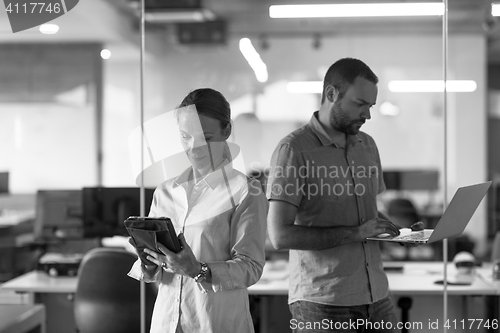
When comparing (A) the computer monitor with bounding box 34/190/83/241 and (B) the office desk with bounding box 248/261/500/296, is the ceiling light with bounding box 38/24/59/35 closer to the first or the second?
(A) the computer monitor with bounding box 34/190/83/241

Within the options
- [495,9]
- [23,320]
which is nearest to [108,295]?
[23,320]

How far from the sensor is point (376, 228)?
7.02 feet

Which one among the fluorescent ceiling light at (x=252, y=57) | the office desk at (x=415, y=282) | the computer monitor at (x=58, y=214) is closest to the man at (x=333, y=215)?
the office desk at (x=415, y=282)

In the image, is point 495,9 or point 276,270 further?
point 276,270

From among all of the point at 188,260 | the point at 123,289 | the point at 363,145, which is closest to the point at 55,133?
the point at 123,289

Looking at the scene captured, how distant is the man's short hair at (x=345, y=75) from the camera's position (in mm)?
2299

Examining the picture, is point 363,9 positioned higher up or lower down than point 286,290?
higher up

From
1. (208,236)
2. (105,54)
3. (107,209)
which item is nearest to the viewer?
(208,236)

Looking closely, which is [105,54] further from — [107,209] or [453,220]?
[453,220]

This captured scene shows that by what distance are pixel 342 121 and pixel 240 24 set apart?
69.6 inches

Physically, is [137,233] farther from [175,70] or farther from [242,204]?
[175,70]

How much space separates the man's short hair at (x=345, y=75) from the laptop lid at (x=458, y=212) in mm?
560

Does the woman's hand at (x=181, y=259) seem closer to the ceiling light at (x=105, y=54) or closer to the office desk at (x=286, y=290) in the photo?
the office desk at (x=286, y=290)

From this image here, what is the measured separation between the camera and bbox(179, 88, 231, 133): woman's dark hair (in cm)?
192
